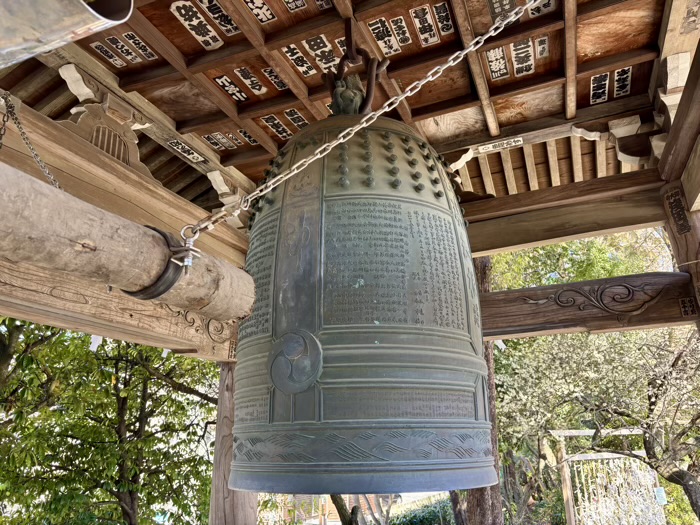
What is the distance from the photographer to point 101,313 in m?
2.83

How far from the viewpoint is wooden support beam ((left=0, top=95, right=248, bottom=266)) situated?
8.23ft

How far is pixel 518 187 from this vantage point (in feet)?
13.7

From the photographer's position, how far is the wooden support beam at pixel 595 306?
329 cm

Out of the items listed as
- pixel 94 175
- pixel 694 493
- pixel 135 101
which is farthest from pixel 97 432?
pixel 694 493

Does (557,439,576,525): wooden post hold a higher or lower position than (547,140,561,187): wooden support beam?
lower

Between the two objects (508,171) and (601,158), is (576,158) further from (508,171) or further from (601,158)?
(508,171)

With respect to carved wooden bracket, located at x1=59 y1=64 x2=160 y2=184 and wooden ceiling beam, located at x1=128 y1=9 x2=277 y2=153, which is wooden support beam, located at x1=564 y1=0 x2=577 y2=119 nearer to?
wooden ceiling beam, located at x1=128 y1=9 x2=277 y2=153

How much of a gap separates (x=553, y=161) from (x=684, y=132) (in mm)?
1084

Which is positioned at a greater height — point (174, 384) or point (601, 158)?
point (601, 158)

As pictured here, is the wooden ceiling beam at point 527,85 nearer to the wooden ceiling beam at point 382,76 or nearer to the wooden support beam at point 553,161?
the wooden ceiling beam at point 382,76

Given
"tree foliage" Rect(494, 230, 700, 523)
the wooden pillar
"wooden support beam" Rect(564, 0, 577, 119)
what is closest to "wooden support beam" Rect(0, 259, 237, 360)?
the wooden pillar

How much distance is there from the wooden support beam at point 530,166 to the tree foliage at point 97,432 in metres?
5.29

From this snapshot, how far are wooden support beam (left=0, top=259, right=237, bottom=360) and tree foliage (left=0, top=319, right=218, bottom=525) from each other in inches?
106

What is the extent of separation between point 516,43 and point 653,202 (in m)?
1.63
